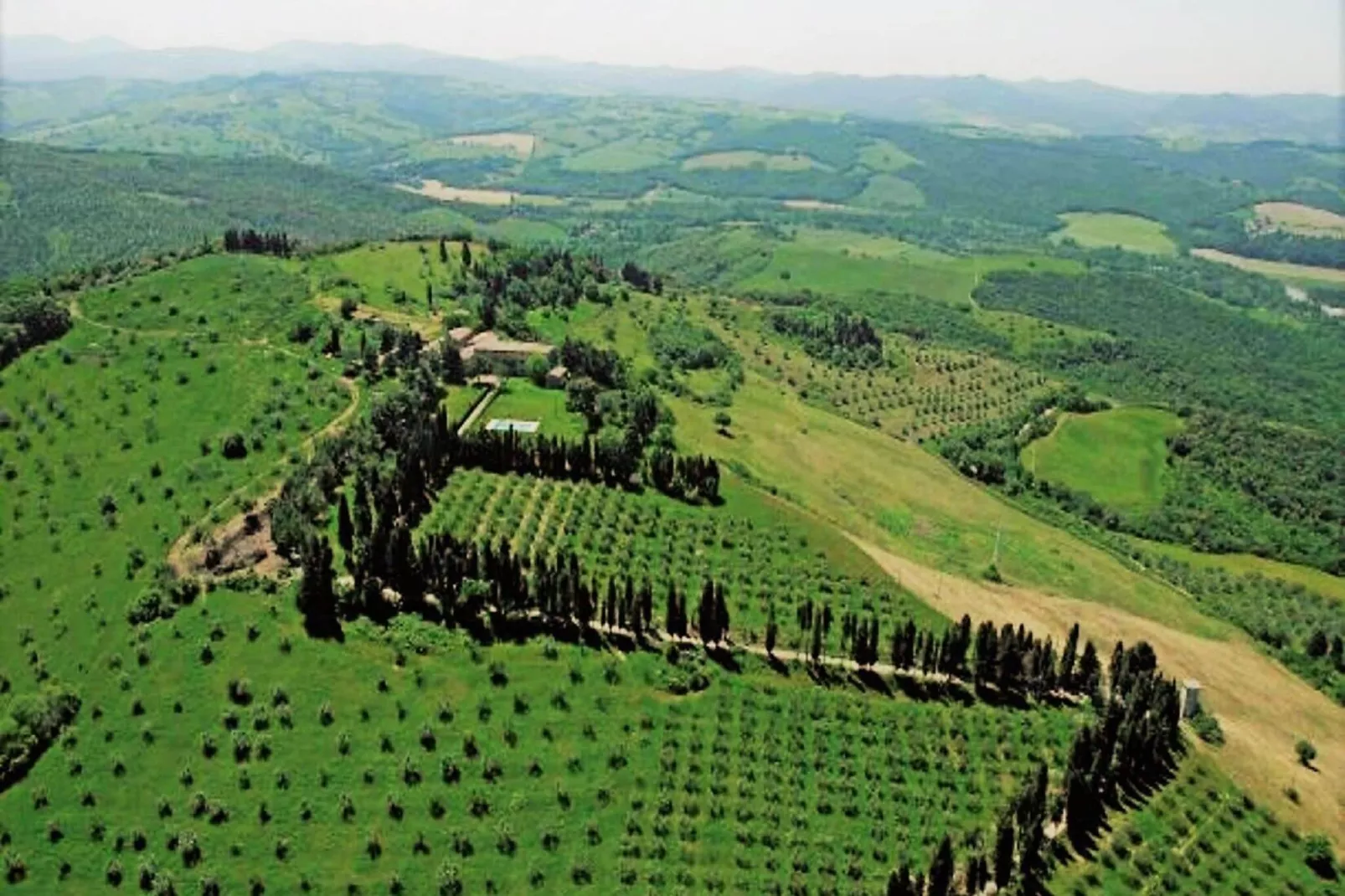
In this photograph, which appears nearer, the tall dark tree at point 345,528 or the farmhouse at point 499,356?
the tall dark tree at point 345,528

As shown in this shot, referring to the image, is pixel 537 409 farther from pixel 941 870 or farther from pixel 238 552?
pixel 941 870

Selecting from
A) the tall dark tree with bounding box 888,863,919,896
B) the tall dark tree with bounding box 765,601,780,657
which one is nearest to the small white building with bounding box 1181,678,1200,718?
the tall dark tree with bounding box 765,601,780,657

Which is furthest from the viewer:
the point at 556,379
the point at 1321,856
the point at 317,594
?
the point at 556,379

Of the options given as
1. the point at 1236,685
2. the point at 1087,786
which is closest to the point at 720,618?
the point at 1087,786

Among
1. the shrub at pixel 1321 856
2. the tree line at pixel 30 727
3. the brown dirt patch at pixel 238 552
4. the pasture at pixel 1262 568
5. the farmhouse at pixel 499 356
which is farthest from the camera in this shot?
the pasture at pixel 1262 568

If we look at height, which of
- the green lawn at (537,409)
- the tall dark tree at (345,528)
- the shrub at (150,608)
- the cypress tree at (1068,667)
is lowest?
the cypress tree at (1068,667)

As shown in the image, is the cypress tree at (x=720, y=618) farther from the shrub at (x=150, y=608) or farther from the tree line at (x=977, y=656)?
the shrub at (x=150, y=608)

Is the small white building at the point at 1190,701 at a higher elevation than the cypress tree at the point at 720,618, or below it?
below

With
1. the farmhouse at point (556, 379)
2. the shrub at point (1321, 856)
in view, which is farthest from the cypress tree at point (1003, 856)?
the farmhouse at point (556, 379)
